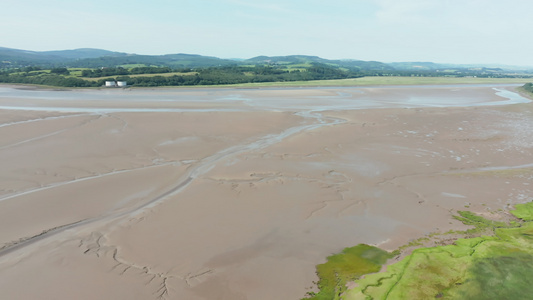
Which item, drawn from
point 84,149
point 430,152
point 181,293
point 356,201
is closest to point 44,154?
point 84,149

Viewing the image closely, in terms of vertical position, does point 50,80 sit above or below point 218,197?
above

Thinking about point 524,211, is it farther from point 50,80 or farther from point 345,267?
point 50,80

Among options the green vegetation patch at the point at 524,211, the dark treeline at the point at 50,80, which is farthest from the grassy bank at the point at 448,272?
the dark treeline at the point at 50,80

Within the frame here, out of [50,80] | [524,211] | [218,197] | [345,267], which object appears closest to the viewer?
[345,267]

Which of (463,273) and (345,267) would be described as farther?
(345,267)

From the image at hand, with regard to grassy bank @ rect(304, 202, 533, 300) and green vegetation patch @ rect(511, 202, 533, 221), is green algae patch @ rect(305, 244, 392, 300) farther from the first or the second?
green vegetation patch @ rect(511, 202, 533, 221)

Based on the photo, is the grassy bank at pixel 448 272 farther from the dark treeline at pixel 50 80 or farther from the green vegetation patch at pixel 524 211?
the dark treeline at pixel 50 80

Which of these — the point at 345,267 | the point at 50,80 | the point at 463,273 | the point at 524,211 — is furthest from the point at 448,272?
the point at 50,80
